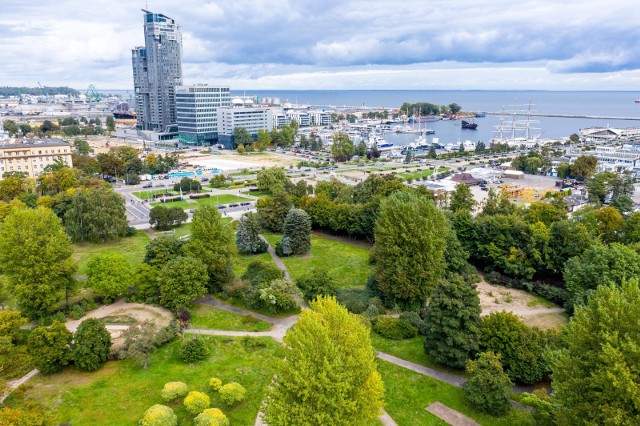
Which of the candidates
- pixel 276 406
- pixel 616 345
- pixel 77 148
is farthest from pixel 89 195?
pixel 77 148

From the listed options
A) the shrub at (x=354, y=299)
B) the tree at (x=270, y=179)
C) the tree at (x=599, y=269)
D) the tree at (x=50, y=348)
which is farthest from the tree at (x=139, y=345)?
the tree at (x=270, y=179)

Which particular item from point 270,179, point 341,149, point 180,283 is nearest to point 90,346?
point 180,283

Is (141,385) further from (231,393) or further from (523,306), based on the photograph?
(523,306)

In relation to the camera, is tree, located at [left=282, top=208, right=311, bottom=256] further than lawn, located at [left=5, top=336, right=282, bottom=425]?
Yes

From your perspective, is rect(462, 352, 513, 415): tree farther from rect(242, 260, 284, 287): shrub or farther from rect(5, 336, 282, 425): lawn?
rect(242, 260, 284, 287): shrub

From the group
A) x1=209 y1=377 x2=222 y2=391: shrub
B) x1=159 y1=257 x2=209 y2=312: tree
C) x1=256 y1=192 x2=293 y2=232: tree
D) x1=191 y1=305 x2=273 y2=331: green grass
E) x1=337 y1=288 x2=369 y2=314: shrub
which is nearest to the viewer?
x1=209 y1=377 x2=222 y2=391: shrub

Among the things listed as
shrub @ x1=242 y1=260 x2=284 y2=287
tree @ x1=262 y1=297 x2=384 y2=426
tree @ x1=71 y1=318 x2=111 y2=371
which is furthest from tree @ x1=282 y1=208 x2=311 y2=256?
tree @ x1=262 y1=297 x2=384 y2=426
